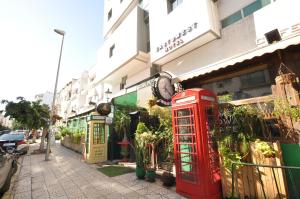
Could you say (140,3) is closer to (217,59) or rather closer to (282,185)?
(217,59)

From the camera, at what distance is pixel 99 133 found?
10.7 meters

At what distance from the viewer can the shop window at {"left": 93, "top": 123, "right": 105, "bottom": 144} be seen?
1054 cm

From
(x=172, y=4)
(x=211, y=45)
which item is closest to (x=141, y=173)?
(x=211, y=45)

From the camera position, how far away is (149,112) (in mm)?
9570

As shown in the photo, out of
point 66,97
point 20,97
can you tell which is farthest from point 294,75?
point 66,97

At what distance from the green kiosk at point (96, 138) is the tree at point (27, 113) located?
297 inches

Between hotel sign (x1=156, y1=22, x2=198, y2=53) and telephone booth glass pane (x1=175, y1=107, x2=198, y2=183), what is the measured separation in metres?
5.07

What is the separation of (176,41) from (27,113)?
1364cm

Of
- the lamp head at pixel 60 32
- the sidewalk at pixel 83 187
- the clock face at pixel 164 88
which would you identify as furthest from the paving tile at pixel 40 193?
the lamp head at pixel 60 32

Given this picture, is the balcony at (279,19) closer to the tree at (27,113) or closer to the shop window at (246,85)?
the shop window at (246,85)

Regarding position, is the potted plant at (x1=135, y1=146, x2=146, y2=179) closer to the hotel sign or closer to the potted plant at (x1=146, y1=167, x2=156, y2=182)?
the potted plant at (x1=146, y1=167, x2=156, y2=182)

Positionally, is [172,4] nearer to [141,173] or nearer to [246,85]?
[246,85]

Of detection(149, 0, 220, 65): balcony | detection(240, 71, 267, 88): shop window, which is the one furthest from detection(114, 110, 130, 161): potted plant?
detection(240, 71, 267, 88): shop window

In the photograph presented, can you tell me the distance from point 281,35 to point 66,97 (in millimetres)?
40834
